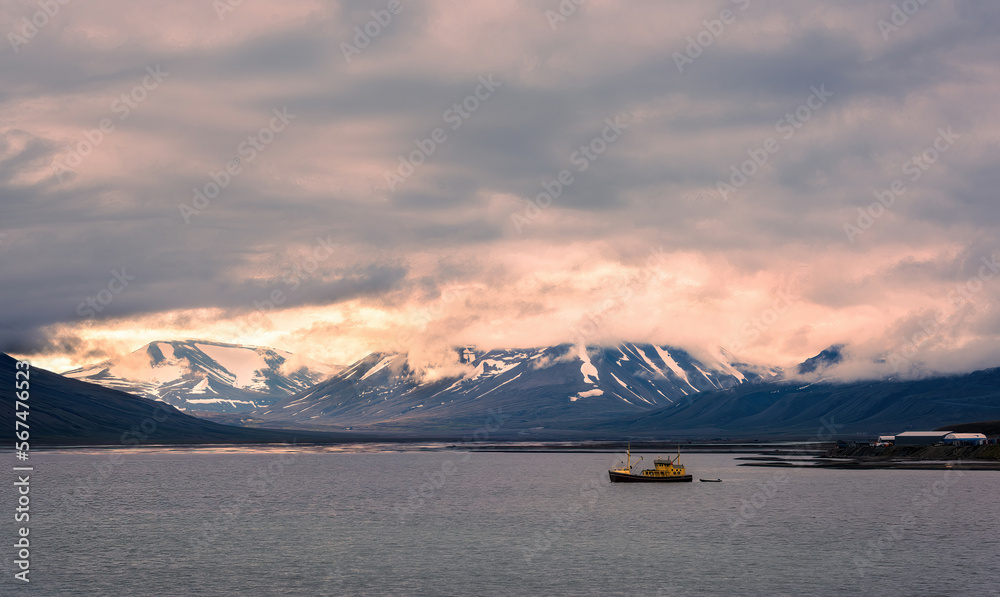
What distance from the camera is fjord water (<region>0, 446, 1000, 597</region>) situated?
74.7 metres

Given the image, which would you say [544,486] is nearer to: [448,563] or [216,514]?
[216,514]

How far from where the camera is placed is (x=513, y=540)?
97.9 meters

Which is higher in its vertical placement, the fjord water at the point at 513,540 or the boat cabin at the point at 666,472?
the boat cabin at the point at 666,472

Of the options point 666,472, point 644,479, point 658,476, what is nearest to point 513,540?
point 644,479

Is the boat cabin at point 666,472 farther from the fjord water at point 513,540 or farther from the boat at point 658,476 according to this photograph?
the fjord water at point 513,540

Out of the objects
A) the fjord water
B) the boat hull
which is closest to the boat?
the boat hull

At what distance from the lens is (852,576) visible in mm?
77188

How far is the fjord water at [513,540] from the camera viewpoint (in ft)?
245

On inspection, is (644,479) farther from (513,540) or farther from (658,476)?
(513,540)

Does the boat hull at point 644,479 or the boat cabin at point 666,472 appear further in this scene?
the boat cabin at point 666,472

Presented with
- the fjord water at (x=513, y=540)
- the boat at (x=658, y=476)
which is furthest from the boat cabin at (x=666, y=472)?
the fjord water at (x=513, y=540)

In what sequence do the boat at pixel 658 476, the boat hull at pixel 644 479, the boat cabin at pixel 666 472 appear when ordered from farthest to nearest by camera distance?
the boat cabin at pixel 666 472 → the boat at pixel 658 476 → the boat hull at pixel 644 479

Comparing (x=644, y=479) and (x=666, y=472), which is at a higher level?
(x=666, y=472)

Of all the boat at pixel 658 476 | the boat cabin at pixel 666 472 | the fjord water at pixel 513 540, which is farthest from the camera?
the boat cabin at pixel 666 472
